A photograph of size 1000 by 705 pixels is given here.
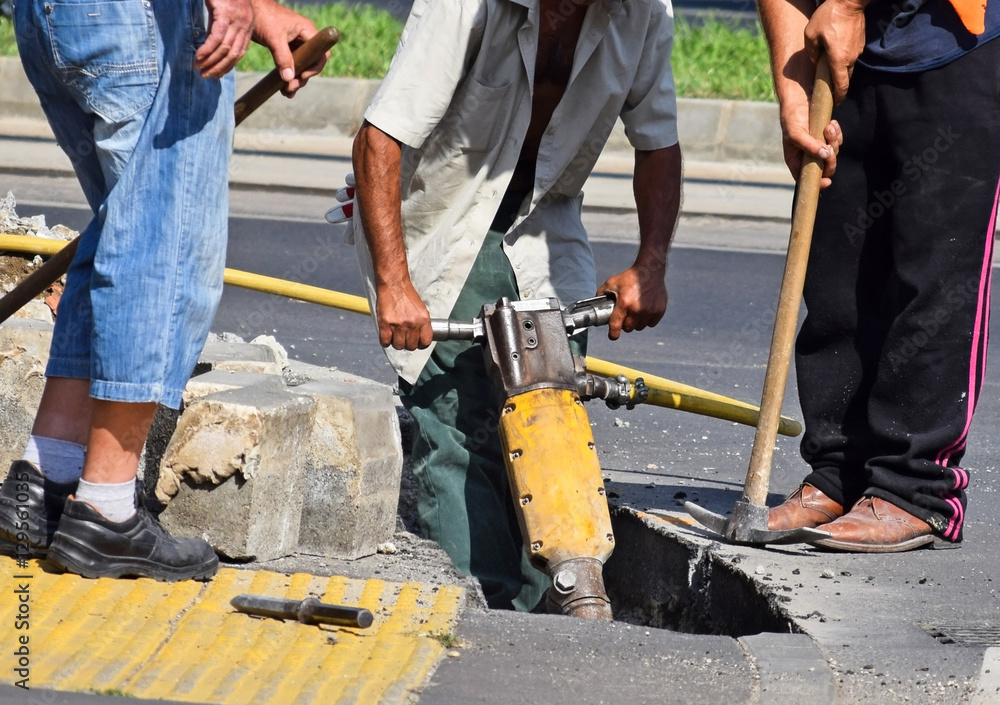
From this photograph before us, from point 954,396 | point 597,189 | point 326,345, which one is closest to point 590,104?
point 954,396

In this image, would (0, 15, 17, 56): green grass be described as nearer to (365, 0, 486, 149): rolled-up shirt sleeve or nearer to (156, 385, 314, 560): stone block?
(365, 0, 486, 149): rolled-up shirt sleeve

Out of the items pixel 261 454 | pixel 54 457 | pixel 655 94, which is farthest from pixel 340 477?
pixel 655 94

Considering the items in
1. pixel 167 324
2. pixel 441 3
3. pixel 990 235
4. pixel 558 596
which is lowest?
pixel 558 596

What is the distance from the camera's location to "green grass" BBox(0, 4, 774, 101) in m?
11.3

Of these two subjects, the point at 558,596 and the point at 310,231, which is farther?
the point at 310,231

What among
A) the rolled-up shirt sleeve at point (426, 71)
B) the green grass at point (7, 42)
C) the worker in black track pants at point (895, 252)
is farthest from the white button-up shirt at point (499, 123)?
the green grass at point (7, 42)

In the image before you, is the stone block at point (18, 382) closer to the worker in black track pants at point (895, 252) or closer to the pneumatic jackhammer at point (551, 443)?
the pneumatic jackhammer at point (551, 443)

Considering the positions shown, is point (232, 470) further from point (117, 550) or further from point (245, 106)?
point (245, 106)

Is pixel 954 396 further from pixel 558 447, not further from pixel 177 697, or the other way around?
pixel 177 697

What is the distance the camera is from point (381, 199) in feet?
10.7

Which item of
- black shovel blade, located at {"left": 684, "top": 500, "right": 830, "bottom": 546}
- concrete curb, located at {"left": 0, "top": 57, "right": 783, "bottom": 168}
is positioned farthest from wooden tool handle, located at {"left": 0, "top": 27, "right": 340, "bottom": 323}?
concrete curb, located at {"left": 0, "top": 57, "right": 783, "bottom": 168}

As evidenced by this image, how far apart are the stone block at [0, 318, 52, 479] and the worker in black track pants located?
2.00 meters

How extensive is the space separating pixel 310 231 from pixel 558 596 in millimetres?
5797

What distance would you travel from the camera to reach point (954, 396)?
11.1ft
